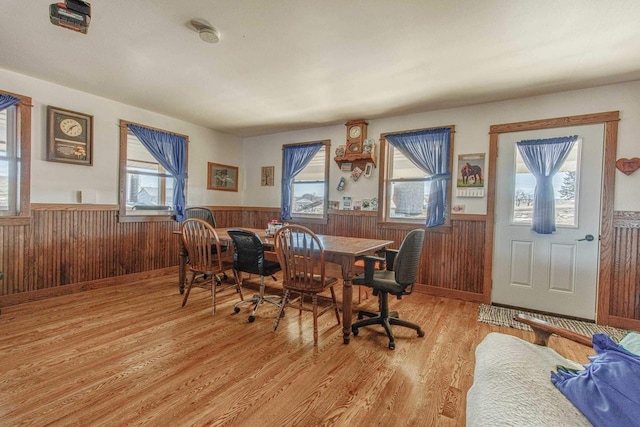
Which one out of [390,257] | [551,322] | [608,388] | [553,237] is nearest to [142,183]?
[390,257]

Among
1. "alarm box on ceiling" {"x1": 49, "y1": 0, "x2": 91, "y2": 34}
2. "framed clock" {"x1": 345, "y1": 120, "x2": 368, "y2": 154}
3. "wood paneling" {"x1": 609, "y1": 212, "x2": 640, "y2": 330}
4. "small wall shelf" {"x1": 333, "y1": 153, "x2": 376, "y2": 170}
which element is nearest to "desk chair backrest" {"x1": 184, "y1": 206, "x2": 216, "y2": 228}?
"small wall shelf" {"x1": 333, "y1": 153, "x2": 376, "y2": 170}

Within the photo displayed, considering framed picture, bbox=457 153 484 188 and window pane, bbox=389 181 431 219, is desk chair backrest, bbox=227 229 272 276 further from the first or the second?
framed picture, bbox=457 153 484 188

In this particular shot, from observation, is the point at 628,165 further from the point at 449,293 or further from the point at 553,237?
the point at 449,293

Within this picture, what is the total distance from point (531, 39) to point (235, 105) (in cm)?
317

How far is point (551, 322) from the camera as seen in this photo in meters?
3.08

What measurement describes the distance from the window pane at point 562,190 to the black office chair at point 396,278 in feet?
5.62

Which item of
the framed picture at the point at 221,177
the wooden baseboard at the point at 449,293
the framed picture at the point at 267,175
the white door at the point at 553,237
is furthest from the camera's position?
the framed picture at the point at 267,175

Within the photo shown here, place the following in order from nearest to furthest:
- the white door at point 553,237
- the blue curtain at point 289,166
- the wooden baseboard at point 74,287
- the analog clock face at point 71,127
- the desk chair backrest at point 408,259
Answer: the desk chair backrest at point 408,259 → the white door at point 553,237 → the wooden baseboard at point 74,287 → the analog clock face at point 71,127 → the blue curtain at point 289,166

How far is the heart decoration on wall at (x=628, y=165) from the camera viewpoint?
9.31 feet

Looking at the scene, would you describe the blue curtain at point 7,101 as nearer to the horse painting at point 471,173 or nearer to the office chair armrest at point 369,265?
the office chair armrest at point 369,265

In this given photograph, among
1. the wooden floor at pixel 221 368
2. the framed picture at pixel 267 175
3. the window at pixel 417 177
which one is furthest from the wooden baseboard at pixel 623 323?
the framed picture at pixel 267 175

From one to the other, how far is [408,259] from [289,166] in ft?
10.7

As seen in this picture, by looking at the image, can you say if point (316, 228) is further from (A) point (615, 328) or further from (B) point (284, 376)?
(A) point (615, 328)

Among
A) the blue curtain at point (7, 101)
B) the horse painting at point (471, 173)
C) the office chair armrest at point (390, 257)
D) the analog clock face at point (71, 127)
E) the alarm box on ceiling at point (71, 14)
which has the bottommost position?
the office chair armrest at point (390, 257)
